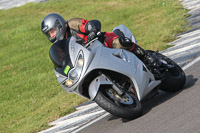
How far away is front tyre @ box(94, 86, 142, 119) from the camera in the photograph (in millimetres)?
5332

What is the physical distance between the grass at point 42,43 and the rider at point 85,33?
200 cm

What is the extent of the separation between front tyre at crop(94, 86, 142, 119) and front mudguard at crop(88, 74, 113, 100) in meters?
0.06

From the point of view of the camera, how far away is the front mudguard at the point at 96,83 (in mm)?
5371

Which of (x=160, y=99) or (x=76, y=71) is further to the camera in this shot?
(x=160, y=99)

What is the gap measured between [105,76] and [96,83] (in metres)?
0.19

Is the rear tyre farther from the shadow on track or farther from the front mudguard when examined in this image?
the front mudguard

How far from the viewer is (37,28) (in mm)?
19922

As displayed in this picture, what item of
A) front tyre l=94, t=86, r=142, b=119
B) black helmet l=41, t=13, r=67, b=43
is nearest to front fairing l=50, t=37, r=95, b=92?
front tyre l=94, t=86, r=142, b=119

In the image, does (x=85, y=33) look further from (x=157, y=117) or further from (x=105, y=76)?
(x=157, y=117)

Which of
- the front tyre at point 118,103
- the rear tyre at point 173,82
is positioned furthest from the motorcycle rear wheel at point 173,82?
the front tyre at point 118,103

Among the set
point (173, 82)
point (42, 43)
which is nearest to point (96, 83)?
point (173, 82)

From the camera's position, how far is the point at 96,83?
543cm

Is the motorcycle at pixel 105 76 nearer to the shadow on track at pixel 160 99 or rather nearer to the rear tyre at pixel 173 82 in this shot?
the shadow on track at pixel 160 99

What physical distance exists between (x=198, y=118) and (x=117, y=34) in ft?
8.32
